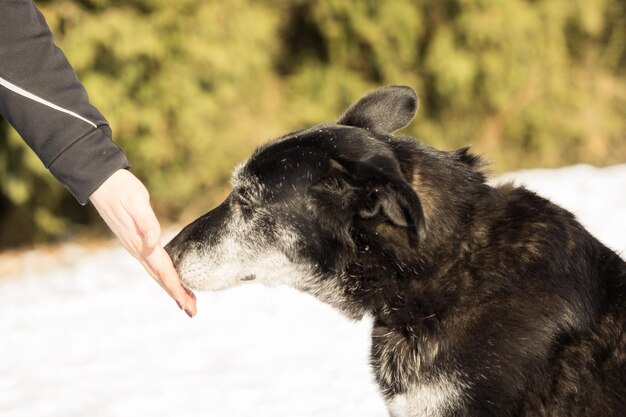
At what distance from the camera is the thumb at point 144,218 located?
8.74 feet

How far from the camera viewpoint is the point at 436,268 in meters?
2.68

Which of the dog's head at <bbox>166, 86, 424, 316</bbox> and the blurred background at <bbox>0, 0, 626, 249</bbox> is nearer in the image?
the dog's head at <bbox>166, 86, 424, 316</bbox>

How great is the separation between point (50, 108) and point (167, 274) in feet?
2.45

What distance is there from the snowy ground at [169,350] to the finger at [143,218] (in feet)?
4.72

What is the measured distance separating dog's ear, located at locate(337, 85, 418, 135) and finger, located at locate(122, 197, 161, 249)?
94 centimetres

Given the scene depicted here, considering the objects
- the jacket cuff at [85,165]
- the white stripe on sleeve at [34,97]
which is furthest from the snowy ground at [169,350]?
the white stripe on sleeve at [34,97]

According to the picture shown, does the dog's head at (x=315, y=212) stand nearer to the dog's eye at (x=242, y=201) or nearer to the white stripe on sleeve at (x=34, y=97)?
the dog's eye at (x=242, y=201)

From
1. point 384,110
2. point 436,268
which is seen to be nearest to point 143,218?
point 436,268

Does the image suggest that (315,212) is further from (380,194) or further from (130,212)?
(130,212)

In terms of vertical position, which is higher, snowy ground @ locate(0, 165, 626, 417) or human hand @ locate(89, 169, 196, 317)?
human hand @ locate(89, 169, 196, 317)

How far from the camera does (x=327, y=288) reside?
2.92m

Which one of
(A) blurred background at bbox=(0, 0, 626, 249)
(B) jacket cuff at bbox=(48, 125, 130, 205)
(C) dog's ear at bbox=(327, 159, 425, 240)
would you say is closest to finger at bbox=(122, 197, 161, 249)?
(B) jacket cuff at bbox=(48, 125, 130, 205)

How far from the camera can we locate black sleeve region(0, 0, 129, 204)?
262cm

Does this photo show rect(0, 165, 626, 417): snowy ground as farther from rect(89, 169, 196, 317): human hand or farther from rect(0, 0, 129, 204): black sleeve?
rect(0, 0, 129, 204): black sleeve
